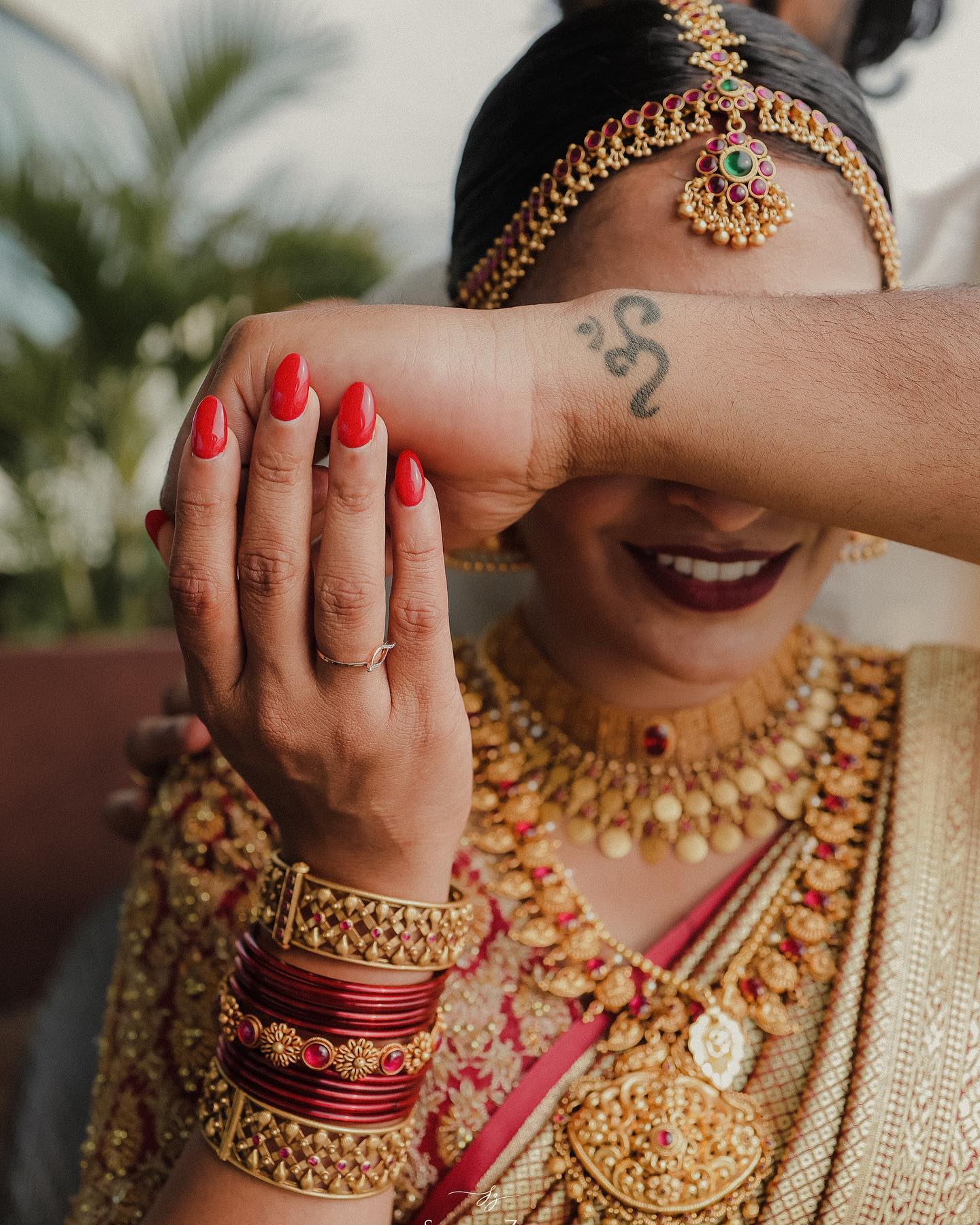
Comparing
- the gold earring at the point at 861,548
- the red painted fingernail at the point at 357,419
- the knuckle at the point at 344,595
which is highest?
the red painted fingernail at the point at 357,419

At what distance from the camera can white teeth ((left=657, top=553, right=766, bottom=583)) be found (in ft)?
2.74

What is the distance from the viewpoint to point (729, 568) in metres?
0.84

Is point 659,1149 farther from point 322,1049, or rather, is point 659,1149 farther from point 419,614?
point 419,614

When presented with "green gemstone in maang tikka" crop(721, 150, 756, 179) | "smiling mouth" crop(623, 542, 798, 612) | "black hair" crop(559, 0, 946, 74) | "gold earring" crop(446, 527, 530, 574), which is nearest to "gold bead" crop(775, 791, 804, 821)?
"smiling mouth" crop(623, 542, 798, 612)

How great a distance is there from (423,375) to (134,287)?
8.96 ft

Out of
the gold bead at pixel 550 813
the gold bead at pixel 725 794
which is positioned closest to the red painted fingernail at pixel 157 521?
the gold bead at pixel 550 813

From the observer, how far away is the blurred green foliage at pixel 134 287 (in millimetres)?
3055

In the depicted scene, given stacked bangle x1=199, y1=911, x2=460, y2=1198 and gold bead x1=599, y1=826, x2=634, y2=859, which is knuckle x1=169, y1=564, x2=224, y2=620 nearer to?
stacked bangle x1=199, y1=911, x2=460, y2=1198

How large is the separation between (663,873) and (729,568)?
0.30 metres

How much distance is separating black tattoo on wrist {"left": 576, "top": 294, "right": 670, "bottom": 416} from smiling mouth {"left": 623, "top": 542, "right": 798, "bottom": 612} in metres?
0.18

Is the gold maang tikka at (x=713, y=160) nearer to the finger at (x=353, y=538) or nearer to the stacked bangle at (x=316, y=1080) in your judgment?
the finger at (x=353, y=538)

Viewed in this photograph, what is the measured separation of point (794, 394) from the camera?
0.66 m

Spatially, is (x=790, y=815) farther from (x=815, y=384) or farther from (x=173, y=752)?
(x=173, y=752)

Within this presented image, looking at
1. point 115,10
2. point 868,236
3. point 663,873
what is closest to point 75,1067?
point 663,873
